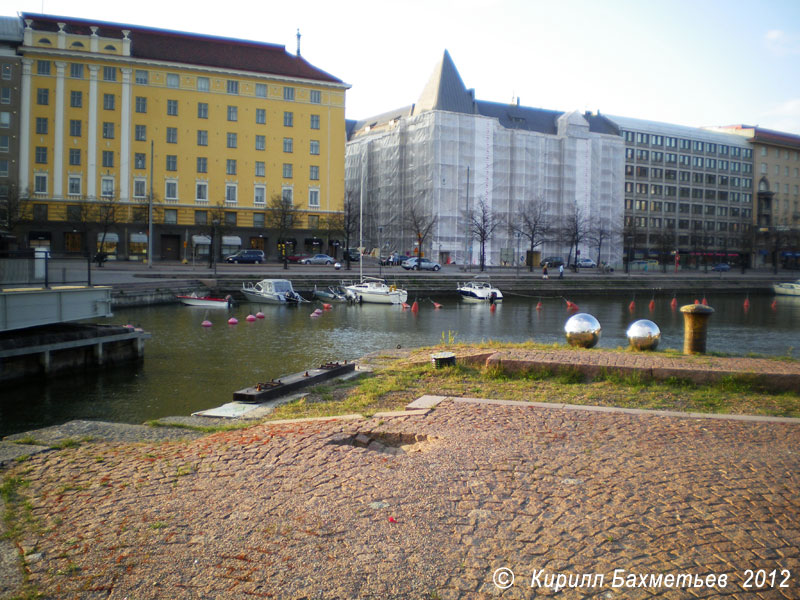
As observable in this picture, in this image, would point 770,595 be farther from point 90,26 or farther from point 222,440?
point 90,26

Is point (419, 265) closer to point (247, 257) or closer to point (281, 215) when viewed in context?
point (281, 215)

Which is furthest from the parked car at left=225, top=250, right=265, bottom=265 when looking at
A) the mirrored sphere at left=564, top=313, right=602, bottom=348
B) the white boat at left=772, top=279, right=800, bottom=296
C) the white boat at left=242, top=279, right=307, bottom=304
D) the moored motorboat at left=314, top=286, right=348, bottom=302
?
the mirrored sphere at left=564, top=313, right=602, bottom=348

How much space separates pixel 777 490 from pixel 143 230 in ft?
246

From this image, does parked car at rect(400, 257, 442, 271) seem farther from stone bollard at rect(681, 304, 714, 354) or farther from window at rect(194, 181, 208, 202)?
stone bollard at rect(681, 304, 714, 354)

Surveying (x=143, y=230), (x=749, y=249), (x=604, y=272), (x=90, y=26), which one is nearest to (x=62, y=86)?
(x=90, y=26)

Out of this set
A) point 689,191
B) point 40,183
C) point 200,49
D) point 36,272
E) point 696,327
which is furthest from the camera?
point 689,191

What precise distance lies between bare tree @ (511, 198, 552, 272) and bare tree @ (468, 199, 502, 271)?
294 cm

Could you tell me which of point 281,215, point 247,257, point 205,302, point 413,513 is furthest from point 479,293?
point 413,513

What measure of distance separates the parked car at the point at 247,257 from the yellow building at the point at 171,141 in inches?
127

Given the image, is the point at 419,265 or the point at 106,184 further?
the point at 419,265

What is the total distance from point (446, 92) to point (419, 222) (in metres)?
19.2

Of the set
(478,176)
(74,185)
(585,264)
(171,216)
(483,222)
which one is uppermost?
(478,176)

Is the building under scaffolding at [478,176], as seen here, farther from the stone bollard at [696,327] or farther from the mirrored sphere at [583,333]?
the stone bollard at [696,327]

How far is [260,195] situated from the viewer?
78.9 metres
